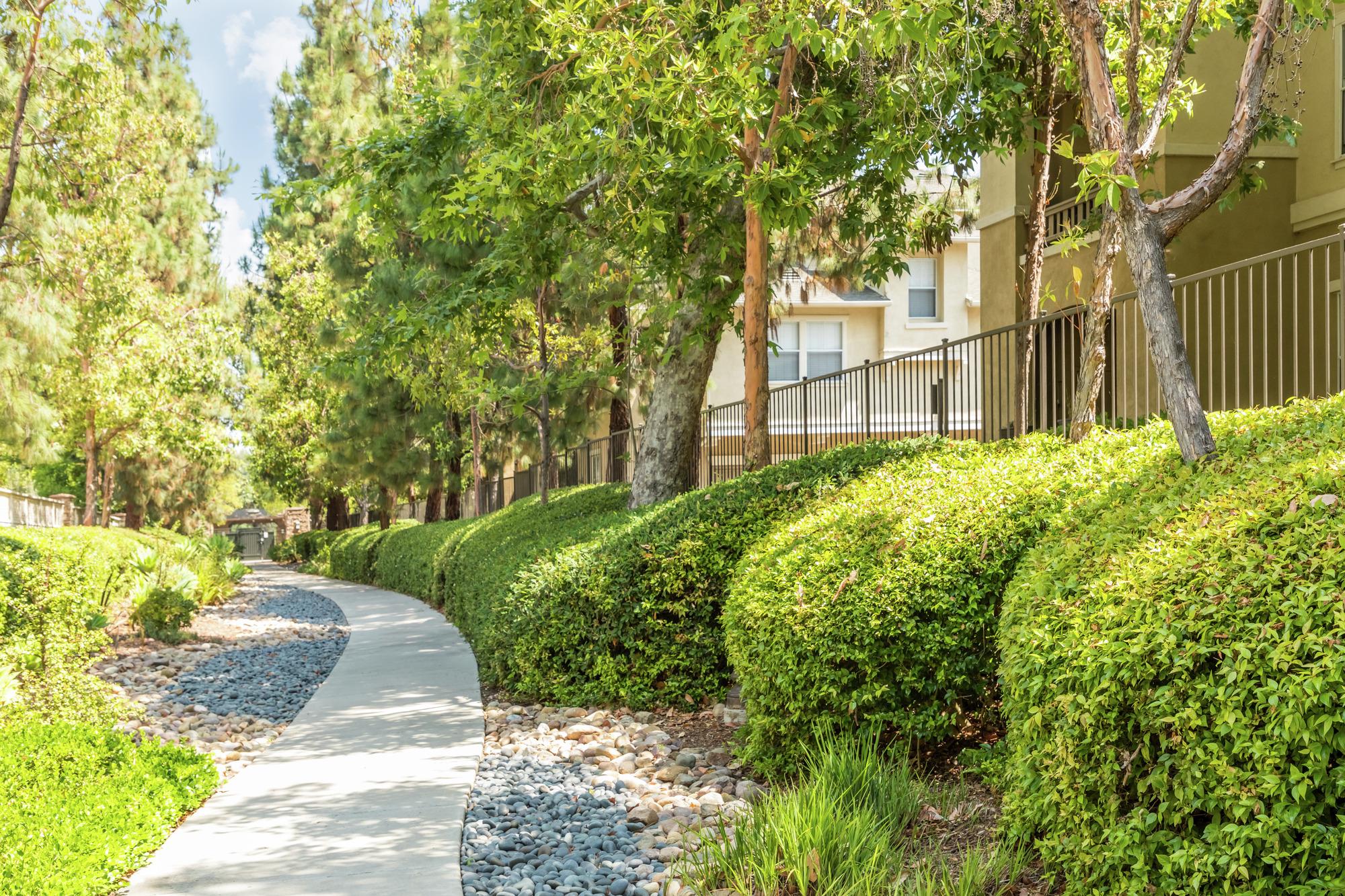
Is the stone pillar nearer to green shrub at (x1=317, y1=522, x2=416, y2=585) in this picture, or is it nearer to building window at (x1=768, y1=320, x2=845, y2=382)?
green shrub at (x1=317, y1=522, x2=416, y2=585)

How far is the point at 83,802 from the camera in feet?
17.5

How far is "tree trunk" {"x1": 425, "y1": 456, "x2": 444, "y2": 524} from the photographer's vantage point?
26469mm

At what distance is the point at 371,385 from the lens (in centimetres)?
2442

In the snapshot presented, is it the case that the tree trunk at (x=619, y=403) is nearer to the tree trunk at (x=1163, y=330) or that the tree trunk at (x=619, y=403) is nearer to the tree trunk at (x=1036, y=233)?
the tree trunk at (x=1036, y=233)

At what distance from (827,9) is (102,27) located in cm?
967

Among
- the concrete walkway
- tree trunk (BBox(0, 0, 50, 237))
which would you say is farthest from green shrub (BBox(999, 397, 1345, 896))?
tree trunk (BBox(0, 0, 50, 237))

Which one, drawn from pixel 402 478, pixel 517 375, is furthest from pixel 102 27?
pixel 402 478

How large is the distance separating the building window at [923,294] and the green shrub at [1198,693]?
82.1 feet

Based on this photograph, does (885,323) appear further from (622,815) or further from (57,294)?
(622,815)

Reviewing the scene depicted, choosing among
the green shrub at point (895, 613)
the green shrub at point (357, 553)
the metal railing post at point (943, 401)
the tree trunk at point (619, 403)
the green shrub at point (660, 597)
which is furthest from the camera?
the green shrub at point (357, 553)

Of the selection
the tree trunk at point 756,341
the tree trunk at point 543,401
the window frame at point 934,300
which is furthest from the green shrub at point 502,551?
the window frame at point 934,300

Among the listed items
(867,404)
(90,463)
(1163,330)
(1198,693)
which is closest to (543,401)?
(867,404)

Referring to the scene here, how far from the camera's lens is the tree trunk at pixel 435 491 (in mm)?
26469

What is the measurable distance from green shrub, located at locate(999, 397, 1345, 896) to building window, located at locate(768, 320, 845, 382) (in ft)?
79.1
